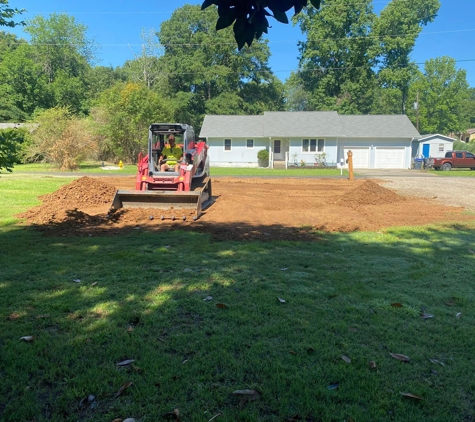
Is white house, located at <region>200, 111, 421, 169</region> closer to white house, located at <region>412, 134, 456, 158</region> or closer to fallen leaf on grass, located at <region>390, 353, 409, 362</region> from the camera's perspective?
white house, located at <region>412, 134, 456, 158</region>

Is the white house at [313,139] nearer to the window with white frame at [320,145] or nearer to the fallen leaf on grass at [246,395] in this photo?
the window with white frame at [320,145]

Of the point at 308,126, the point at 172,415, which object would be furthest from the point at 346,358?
the point at 308,126

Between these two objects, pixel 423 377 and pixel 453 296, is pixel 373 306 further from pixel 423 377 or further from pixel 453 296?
pixel 423 377

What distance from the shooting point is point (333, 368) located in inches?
131

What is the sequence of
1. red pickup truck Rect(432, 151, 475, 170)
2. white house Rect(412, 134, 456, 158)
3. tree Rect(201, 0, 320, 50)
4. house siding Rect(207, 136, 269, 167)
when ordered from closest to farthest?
1. tree Rect(201, 0, 320, 50)
2. red pickup truck Rect(432, 151, 475, 170)
3. house siding Rect(207, 136, 269, 167)
4. white house Rect(412, 134, 456, 158)

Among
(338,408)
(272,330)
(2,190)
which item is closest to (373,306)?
(272,330)

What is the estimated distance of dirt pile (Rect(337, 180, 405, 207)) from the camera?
1387 cm

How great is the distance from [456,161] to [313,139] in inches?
519

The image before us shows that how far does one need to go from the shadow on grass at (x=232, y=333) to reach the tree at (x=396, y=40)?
2273 inches

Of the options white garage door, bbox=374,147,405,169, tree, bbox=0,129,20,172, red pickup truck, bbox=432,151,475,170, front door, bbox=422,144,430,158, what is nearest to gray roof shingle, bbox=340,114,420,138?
white garage door, bbox=374,147,405,169

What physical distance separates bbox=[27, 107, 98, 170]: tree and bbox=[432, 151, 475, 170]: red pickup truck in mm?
30978

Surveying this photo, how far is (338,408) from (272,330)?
1.24 m

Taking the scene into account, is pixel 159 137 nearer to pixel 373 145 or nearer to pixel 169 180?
pixel 169 180

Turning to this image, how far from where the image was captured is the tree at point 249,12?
8.72 ft
